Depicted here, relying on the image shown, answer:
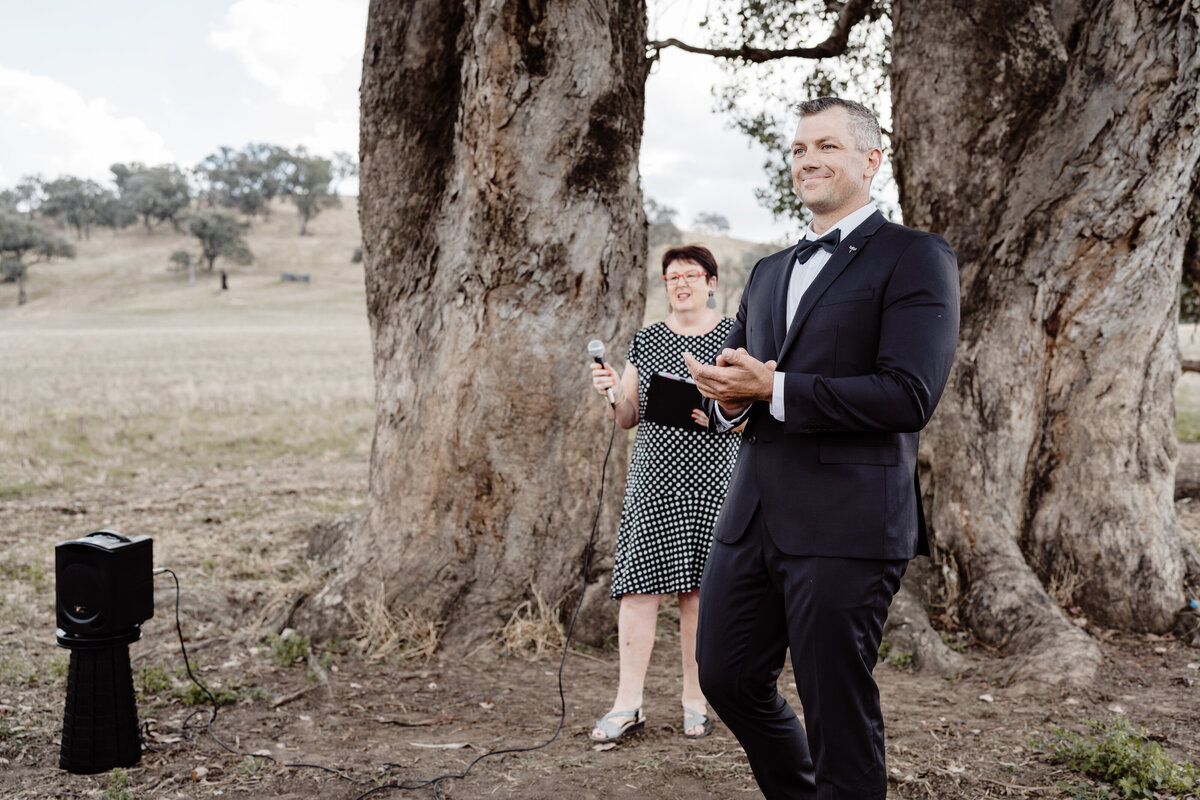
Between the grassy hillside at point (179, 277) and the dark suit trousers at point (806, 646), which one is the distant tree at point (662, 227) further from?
the dark suit trousers at point (806, 646)

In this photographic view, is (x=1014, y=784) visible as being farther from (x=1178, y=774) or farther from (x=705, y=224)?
(x=705, y=224)

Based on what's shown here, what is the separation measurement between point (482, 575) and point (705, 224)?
83942mm

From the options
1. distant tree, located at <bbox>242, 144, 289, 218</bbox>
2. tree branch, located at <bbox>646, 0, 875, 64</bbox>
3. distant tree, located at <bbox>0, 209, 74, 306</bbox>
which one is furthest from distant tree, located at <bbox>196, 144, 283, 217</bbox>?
tree branch, located at <bbox>646, 0, 875, 64</bbox>

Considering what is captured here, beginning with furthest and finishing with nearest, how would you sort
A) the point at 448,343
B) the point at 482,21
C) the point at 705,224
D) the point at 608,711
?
the point at 705,224, the point at 448,343, the point at 482,21, the point at 608,711

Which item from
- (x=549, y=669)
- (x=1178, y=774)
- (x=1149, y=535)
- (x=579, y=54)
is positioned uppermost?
(x=579, y=54)

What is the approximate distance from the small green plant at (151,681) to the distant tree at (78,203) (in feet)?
331

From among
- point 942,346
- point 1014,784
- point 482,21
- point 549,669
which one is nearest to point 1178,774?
point 1014,784

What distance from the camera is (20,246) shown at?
229ft

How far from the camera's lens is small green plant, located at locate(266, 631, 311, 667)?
5.70 m

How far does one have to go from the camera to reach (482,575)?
6023mm

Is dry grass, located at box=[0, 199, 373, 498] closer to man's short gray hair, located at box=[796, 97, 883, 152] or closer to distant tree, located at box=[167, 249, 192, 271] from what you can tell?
distant tree, located at box=[167, 249, 192, 271]

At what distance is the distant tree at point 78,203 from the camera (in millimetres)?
92438

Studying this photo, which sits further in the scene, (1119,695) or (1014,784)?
(1119,695)

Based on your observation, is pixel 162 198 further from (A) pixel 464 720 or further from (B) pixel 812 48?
(A) pixel 464 720
